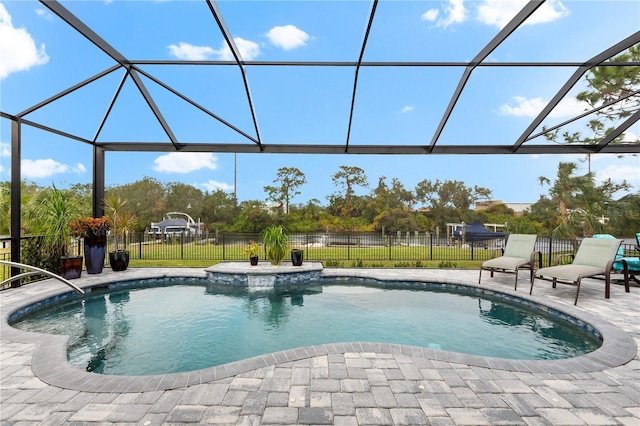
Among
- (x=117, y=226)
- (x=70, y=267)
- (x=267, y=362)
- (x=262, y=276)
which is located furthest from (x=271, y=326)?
(x=117, y=226)

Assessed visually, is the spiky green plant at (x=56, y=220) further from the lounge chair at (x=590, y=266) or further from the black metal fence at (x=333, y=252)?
the lounge chair at (x=590, y=266)

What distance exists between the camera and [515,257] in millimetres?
7527

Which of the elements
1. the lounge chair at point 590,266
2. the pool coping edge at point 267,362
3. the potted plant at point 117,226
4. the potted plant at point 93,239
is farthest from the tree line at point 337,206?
the pool coping edge at point 267,362

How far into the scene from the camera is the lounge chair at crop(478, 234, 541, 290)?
699 centimetres

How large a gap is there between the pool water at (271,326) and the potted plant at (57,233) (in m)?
1.42

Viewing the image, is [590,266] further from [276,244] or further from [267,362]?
[276,244]

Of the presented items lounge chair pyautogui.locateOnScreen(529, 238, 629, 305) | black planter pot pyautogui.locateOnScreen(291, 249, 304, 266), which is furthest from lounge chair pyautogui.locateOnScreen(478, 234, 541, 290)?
black planter pot pyautogui.locateOnScreen(291, 249, 304, 266)

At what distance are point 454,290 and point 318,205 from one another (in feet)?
82.7

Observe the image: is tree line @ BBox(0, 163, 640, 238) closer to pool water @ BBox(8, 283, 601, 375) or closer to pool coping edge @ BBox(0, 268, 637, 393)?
pool water @ BBox(8, 283, 601, 375)

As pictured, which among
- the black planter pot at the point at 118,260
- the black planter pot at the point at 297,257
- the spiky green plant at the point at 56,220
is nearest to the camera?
the spiky green plant at the point at 56,220

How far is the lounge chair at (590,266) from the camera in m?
5.74

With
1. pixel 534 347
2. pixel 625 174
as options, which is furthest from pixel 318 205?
pixel 534 347

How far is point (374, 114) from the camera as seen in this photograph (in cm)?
962

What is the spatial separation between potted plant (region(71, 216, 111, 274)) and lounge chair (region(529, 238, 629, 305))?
32.7ft
